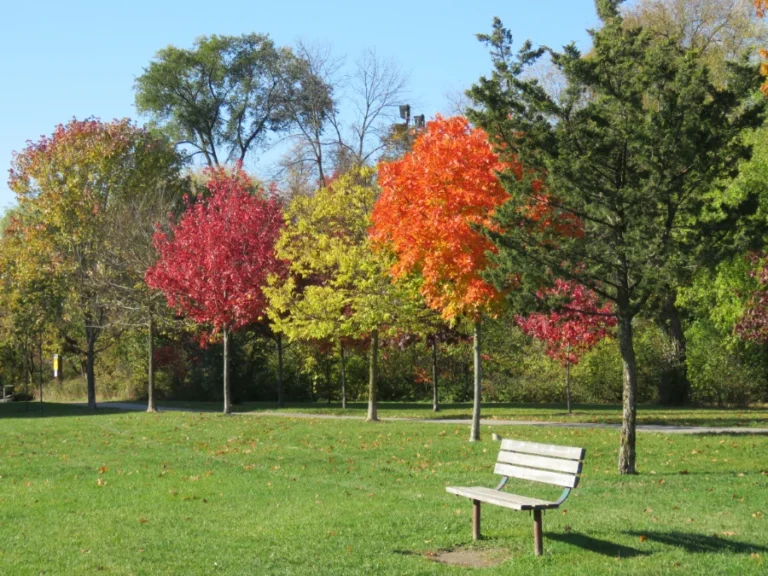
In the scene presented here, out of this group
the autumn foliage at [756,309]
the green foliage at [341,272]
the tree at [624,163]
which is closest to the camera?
the tree at [624,163]

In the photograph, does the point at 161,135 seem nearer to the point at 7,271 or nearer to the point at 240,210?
the point at 7,271

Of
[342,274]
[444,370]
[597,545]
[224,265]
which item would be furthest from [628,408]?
[444,370]

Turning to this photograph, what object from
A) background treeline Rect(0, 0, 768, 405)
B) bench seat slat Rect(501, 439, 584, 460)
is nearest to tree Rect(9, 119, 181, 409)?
background treeline Rect(0, 0, 768, 405)

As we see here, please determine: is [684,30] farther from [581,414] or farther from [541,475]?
[541,475]

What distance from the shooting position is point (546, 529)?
349 inches

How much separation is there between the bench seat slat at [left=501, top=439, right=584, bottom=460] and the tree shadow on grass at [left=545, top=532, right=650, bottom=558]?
0.75 metres

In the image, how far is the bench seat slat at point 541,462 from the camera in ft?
27.1

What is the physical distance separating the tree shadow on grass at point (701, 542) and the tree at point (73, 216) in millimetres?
29219

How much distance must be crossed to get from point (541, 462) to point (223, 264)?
22674mm

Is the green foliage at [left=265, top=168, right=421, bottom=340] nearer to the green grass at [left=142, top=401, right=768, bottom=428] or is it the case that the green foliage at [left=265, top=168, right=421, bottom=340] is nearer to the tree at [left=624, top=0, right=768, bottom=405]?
the green grass at [left=142, top=401, right=768, bottom=428]

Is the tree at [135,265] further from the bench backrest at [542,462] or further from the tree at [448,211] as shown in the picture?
the bench backrest at [542,462]

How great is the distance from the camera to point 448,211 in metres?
17.5

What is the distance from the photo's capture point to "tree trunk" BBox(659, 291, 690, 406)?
33781 millimetres

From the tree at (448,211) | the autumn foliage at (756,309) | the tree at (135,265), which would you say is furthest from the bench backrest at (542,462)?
the tree at (135,265)
